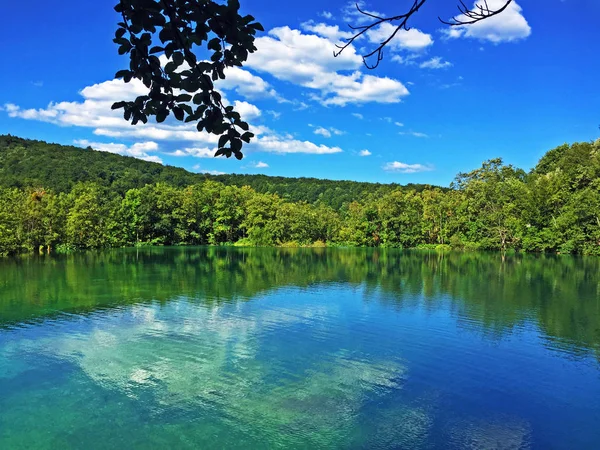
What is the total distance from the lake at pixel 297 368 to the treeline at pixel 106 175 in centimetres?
4525

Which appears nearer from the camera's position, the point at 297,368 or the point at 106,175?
the point at 297,368

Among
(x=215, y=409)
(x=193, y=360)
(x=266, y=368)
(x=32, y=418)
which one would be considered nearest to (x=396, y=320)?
(x=266, y=368)

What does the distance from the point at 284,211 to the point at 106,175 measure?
1138 inches

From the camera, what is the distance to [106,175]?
67.9m

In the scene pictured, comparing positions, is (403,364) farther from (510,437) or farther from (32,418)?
(32,418)

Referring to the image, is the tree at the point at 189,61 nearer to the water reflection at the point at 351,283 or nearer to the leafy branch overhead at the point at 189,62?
the leafy branch overhead at the point at 189,62

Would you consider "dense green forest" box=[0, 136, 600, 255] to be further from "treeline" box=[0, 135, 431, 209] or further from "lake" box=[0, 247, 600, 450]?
"lake" box=[0, 247, 600, 450]

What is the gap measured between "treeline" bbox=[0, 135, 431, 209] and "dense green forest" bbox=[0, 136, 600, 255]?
0.26 metres

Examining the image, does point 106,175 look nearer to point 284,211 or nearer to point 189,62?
point 284,211

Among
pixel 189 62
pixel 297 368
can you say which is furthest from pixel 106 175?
pixel 189 62

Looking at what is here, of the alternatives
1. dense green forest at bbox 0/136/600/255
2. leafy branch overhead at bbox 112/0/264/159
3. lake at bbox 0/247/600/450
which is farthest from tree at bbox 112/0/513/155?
dense green forest at bbox 0/136/600/255

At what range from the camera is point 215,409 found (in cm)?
782

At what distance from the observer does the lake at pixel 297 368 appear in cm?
711

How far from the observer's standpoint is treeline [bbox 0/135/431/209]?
59.2 meters
